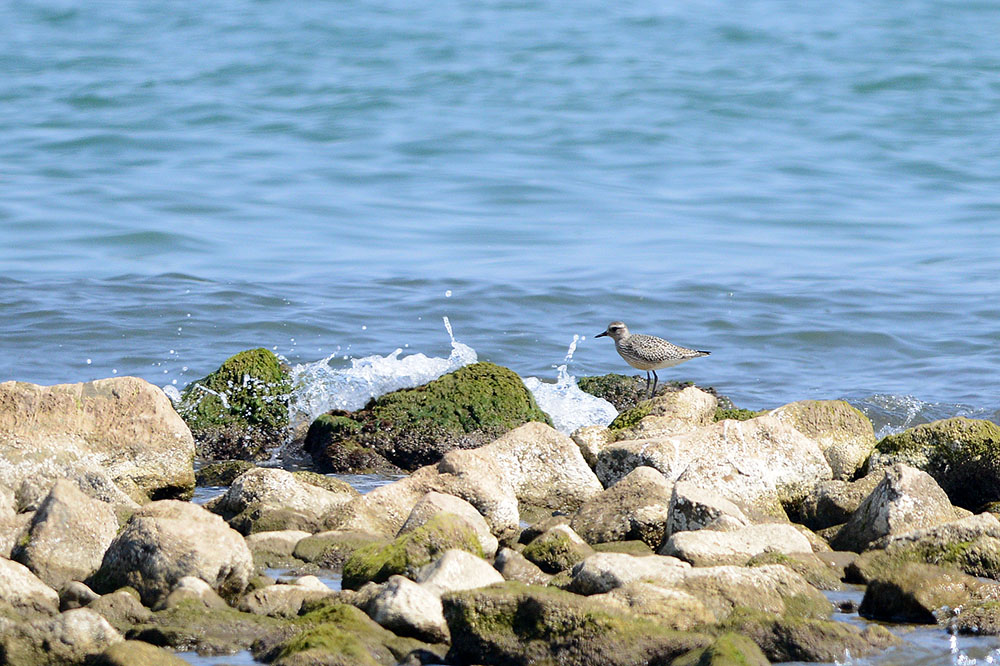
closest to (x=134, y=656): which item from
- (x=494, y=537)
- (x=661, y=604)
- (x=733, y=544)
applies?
(x=661, y=604)

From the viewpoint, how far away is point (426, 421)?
9469mm

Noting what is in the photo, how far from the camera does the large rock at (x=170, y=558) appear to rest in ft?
18.4

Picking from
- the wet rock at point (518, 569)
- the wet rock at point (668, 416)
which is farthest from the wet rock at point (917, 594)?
the wet rock at point (668, 416)

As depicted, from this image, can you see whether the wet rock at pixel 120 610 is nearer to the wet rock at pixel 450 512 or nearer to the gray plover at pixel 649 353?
the wet rock at pixel 450 512

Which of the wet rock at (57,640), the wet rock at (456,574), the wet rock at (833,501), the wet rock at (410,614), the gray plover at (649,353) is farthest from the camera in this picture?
the gray plover at (649,353)

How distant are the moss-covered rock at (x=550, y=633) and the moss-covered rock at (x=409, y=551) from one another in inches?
24.3

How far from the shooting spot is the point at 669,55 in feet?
102

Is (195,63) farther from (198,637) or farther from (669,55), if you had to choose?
(198,637)

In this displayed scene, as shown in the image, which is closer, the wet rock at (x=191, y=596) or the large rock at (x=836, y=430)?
the wet rock at (x=191, y=596)

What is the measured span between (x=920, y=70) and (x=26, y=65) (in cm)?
2101

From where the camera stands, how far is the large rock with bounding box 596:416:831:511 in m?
7.27

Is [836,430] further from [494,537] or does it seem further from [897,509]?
[494,537]

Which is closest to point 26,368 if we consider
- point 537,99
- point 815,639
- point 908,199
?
point 815,639

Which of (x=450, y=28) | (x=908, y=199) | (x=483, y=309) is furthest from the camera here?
(x=450, y=28)
